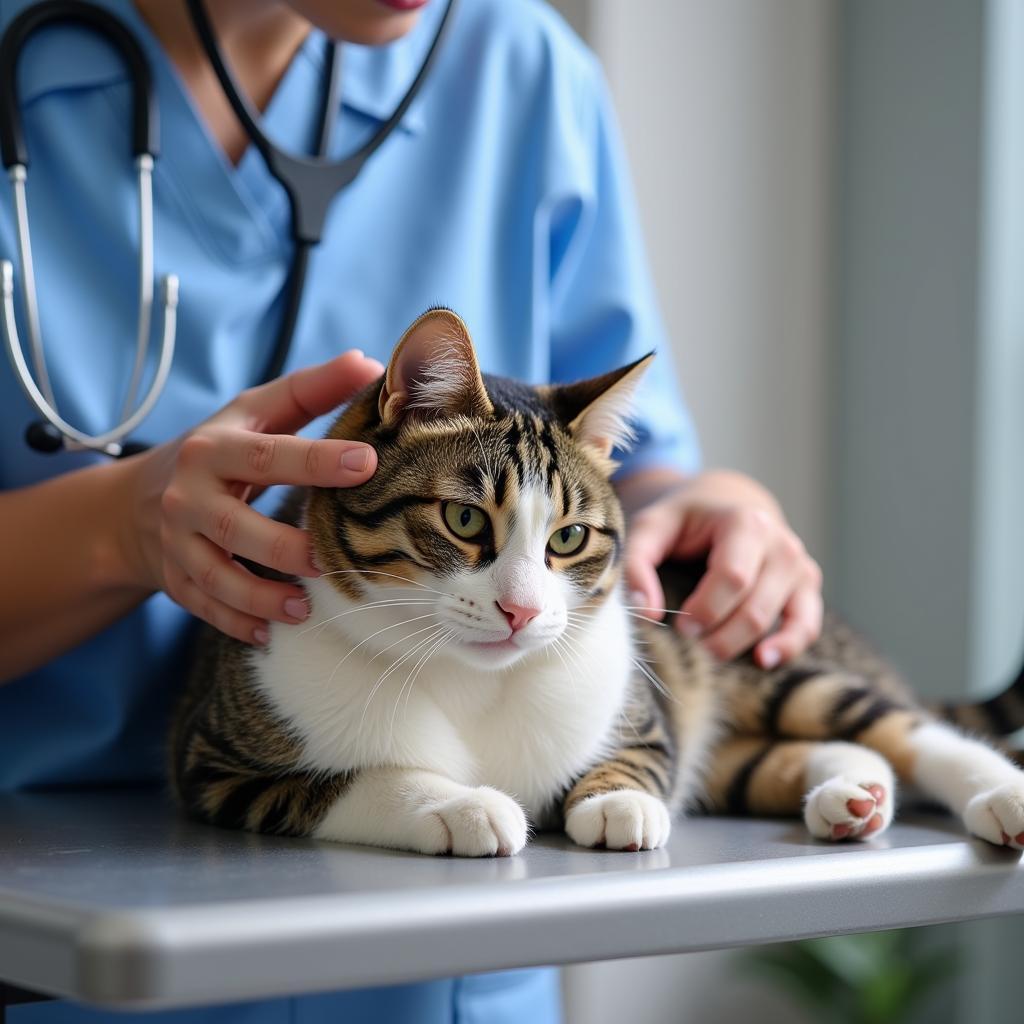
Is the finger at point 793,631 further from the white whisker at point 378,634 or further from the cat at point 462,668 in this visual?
the white whisker at point 378,634

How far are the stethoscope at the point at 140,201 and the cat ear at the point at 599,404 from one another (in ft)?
0.95

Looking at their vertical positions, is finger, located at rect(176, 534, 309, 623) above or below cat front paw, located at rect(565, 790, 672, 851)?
above

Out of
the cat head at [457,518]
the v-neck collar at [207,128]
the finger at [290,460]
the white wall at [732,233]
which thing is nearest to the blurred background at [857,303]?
the white wall at [732,233]

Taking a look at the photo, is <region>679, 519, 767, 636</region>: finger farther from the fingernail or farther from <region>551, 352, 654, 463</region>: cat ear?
the fingernail

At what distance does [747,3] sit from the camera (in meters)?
2.30

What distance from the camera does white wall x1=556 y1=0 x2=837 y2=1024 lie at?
2.15 m

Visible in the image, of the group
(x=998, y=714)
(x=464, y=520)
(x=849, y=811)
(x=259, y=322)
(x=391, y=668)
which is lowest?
(x=998, y=714)

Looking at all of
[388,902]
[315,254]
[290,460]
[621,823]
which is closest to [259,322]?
[315,254]

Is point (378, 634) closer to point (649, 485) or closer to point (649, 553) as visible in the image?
point (649, 553)

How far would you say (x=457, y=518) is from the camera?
864 mm

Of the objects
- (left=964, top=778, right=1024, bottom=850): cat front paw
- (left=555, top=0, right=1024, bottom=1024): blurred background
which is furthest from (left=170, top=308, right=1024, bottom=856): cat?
(left=555, top=0, right=1024, bottom=1024): blurred background

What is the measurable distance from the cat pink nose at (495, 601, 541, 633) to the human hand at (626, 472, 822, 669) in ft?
0.90

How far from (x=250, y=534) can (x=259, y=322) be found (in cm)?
41

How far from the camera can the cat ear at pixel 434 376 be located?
0.84 meters
